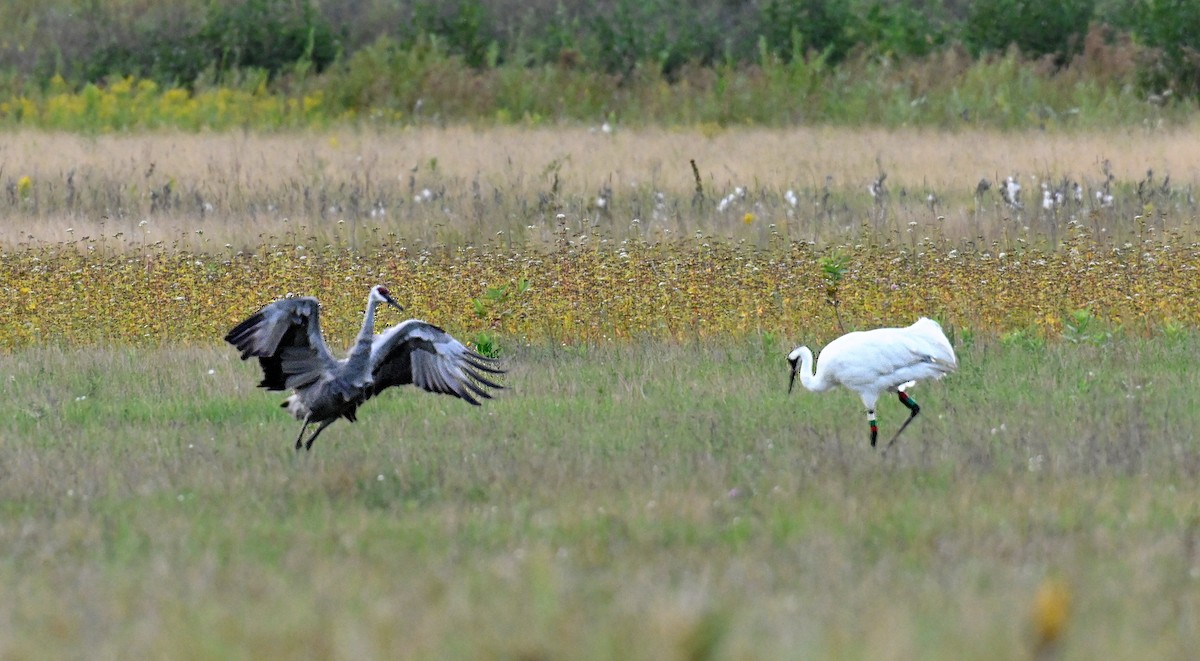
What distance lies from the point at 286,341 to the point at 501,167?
11.8m

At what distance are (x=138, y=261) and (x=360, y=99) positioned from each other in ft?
42.2

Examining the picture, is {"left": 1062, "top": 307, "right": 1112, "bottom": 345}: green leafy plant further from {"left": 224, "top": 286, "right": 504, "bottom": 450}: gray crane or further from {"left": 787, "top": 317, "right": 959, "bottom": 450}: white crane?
{"left": 224, "top": 286, "right": 504, "bottom": 450}: gray crane

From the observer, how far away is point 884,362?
26.6ft

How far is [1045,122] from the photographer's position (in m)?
22.5

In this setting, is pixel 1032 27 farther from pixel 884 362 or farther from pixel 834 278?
pixel 884 362

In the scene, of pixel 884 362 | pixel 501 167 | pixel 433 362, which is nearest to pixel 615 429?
pixel 433 362

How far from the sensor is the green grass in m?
4.24

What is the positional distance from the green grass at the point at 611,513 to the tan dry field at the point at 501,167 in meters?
6.06

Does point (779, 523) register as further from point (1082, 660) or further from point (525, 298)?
point (525, 298)

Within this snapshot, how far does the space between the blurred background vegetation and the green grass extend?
48.0ft

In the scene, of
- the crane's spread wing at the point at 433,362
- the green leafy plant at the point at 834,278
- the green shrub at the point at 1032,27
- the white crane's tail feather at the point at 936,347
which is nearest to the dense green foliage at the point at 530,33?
the green shrub at the point at 1032,27

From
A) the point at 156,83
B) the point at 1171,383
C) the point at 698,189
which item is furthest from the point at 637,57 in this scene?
the point at 1171,383

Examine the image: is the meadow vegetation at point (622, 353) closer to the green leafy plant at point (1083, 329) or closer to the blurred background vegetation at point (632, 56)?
the green leafy plant at point (1083, 329)

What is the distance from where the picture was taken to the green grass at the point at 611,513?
13.9 ft
